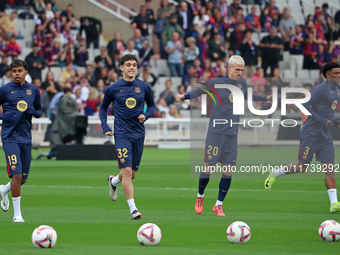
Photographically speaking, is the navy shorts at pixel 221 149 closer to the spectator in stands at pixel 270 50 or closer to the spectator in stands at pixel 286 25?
the spectator in stands at pixel 270 50

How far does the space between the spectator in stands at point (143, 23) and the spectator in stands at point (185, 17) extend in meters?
1.28

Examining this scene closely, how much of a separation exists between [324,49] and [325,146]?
23.0 metres

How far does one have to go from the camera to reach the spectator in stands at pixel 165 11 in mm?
33875

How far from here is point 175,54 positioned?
33.6 meters

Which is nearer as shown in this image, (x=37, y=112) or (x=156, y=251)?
(x=156, y=251)

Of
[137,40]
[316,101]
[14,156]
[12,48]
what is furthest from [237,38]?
[14,156]

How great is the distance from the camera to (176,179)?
18766 mm

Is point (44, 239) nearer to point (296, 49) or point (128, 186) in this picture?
point (128, 186)

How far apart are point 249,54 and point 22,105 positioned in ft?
74.7

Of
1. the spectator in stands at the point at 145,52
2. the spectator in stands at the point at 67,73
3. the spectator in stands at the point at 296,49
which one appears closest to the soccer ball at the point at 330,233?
the spectator in stands at the point at 67,73

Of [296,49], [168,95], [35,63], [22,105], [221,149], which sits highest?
[296,49]

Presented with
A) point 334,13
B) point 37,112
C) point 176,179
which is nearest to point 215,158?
point 37,112

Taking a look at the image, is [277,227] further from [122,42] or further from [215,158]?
[122,42]

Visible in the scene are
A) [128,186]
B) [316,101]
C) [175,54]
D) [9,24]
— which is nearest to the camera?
[128,186]
